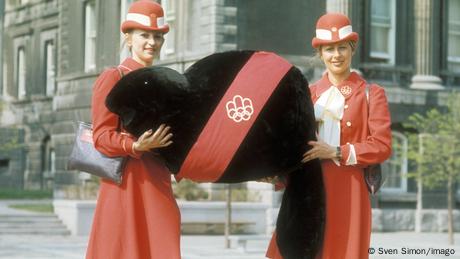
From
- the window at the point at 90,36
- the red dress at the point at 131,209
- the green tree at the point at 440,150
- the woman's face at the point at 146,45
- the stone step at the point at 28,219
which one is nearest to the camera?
the red dress at the point at 131,209

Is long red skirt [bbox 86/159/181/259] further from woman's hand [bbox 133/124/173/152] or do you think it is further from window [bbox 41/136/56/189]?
window [bbox 41/136/56/189]

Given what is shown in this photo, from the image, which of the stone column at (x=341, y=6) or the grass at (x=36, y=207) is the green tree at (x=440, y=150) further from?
the grass at (x=36, y=207)

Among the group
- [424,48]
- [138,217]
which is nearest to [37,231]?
[424,48]

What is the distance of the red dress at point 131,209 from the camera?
6.30 metres

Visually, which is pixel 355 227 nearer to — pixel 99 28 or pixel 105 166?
pixel 105 166

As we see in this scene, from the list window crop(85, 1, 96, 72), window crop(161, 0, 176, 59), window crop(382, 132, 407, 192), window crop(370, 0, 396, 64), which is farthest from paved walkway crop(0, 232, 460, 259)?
window crop(85, 1, 96, 72)

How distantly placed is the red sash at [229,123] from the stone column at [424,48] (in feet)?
76.3

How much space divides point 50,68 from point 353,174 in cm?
3544

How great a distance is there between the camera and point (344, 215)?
638 centimetres

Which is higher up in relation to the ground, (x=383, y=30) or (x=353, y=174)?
(x=383, y=30)

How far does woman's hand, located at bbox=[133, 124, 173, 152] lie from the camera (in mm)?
5996

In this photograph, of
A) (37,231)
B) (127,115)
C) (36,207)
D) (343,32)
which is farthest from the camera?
(36,207)

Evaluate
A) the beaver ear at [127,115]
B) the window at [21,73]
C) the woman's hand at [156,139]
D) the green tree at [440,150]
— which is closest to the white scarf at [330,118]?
the woman's hand at [156,139]

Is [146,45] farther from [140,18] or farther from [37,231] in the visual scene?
[37,231]
